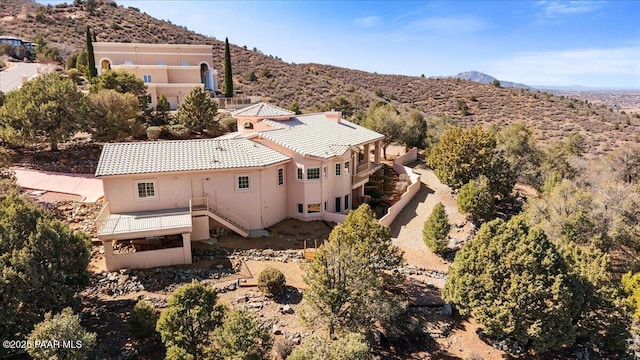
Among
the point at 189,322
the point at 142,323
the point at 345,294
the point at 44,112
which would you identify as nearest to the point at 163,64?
the point at 44,112

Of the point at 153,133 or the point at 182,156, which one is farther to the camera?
the point at 153,133

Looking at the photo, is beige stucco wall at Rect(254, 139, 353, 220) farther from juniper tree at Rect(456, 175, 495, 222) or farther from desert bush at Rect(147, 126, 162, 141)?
desert bush at Rect(147, 126, 162, 141)

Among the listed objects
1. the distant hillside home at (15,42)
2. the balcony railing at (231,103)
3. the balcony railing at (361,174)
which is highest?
the distant hillside home at (15,42)

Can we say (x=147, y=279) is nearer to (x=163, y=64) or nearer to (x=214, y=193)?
(x=214, y=193)

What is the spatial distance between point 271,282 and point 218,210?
8378 mm

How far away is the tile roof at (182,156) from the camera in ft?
81.5

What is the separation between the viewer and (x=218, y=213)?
26109 millimetres

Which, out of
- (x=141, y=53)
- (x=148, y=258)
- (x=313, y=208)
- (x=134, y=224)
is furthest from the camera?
(x=141, y=53)

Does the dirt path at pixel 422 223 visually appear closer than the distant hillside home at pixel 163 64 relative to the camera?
Yes

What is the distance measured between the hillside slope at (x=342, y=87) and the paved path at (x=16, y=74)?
39.6 ft

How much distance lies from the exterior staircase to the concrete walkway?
850cm

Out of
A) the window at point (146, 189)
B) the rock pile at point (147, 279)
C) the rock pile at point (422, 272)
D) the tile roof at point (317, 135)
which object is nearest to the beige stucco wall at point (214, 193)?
the window at point (146, 189)

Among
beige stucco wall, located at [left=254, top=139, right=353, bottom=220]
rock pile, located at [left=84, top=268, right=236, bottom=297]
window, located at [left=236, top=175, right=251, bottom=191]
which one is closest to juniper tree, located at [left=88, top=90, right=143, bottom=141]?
beige stucco wall, located at [left=254, top=139, right=353, bottom=220]

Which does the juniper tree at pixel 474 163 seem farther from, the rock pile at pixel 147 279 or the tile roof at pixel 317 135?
the rock pile at pixel 147 279
